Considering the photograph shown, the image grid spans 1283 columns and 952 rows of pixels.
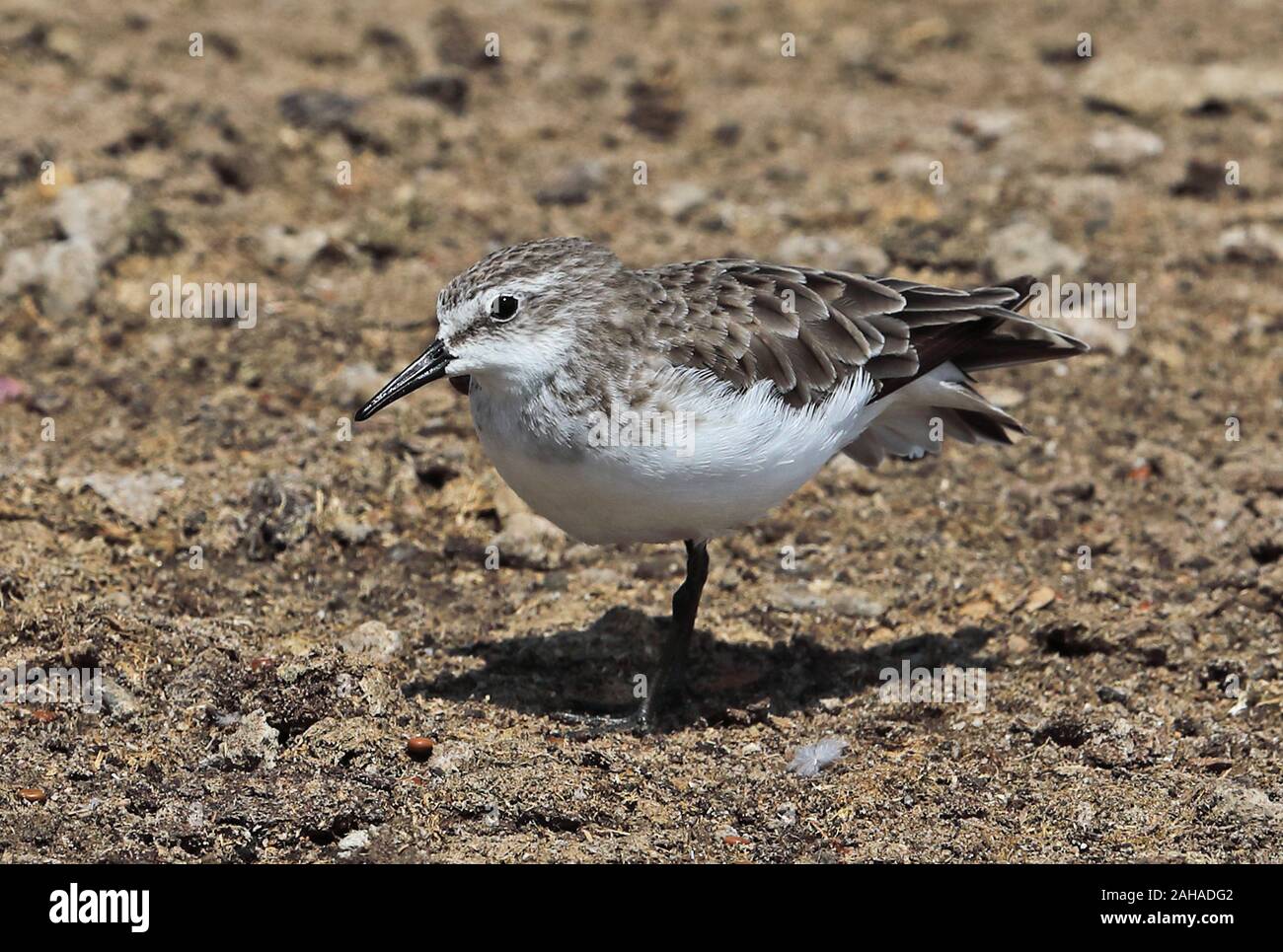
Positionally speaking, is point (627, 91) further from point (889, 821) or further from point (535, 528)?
point (889, 821)

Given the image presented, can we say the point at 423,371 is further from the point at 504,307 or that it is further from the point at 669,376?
the point at 669,376

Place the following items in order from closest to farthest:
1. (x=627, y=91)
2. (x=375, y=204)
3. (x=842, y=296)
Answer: (x=842, y=296)
(x=375, y=204)
(x=627, y=91)

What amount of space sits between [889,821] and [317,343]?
473 centimetres

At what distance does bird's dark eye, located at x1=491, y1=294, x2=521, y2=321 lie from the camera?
638 cm

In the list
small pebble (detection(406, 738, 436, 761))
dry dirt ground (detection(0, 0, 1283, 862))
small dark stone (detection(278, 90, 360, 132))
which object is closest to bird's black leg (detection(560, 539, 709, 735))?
dry dirt ground (detection(0, 0, 1283, 862))

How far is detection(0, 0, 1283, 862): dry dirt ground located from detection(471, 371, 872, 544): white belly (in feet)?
2.98

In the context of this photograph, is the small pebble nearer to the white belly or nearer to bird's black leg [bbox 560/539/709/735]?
bird's black leg [bbox 560/539/709/735]

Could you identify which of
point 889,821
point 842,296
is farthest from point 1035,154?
point 889,821

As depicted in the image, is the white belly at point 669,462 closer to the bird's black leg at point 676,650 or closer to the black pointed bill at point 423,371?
the black pointed bill at point 423,371

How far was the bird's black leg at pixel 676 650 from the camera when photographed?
6.91 meters

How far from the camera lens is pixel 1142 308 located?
33.0 feet

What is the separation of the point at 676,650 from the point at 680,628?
9 centimetres

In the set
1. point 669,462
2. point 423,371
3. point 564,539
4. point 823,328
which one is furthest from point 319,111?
point 669,462

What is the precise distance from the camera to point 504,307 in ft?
21.0
